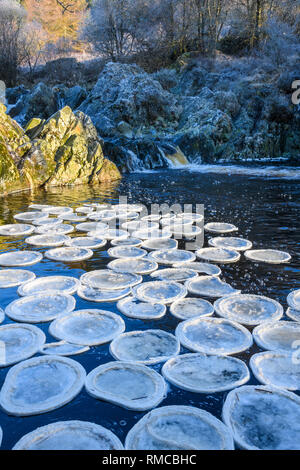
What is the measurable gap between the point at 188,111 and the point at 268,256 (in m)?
21.2

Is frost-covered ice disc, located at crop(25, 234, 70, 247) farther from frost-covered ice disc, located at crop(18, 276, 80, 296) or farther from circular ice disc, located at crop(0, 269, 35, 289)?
frost-covered ice disc, located at crop(18, 276, 80, 296)

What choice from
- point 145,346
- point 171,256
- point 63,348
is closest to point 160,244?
point 171,256

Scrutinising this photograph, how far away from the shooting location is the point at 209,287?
4.61 metres

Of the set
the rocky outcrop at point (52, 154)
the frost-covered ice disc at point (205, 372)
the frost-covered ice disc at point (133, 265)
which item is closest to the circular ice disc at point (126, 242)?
the frost-covered ice disc at point (133, 265)

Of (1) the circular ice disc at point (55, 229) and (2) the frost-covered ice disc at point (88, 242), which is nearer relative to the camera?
(2) the frost-covered ice disc at point (88, 242)

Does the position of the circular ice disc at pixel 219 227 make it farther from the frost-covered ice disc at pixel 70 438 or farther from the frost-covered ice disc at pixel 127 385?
the frost-covered ice disc at pixel 70 438

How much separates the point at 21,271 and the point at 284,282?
156 inches

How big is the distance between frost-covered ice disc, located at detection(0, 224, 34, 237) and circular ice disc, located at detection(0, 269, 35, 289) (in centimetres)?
197

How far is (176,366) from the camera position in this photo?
3.04 metres

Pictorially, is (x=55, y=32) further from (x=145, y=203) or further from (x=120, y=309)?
(x=120, y=309)

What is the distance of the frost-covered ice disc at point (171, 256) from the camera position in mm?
5543

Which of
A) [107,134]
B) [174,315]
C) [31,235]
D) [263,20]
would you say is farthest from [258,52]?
[174,315]

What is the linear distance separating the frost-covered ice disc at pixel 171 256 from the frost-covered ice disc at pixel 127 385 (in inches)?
105

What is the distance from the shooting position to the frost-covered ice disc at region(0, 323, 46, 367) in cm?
315
